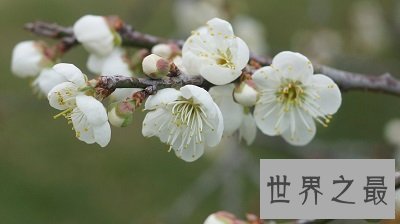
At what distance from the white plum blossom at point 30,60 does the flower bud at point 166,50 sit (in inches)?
10.8

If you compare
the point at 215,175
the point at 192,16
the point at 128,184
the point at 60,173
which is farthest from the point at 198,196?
the point at 60,173

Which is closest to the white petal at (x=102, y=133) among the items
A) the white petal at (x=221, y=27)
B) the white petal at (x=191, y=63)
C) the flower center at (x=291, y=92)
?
the white petal at (x=191, y=63)

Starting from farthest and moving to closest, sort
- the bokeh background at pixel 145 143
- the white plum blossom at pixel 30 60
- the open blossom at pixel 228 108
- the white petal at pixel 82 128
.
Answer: the bokeh background at pixel 145 143
the white plum blossom at pixel 30 60
the open blossom at pixel 228 108
the white petal at pixel 82 128

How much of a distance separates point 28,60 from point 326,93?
0.67m

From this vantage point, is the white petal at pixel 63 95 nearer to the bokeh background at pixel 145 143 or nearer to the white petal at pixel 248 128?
the white petal at pixel 248 128

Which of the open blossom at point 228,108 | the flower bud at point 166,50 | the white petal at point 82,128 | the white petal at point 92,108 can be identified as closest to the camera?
the white petal at point 92,108

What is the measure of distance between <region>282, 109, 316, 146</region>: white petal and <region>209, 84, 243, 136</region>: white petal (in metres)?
0.14

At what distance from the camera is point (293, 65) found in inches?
53.2

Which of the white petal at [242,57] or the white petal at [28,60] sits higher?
the white petal at [28,60]

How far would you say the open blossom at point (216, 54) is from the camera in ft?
4.10

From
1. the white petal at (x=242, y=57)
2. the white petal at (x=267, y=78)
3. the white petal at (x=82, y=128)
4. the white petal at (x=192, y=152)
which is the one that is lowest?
the white petal at (x=192, y=152)

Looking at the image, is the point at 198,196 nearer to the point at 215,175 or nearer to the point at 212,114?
the point at 215,175

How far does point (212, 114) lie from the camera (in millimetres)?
1184

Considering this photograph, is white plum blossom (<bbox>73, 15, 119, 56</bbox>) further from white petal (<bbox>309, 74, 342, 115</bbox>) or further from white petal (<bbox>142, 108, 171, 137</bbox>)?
white petal (<bbox>309, 74, 342, 115</bbox>)
